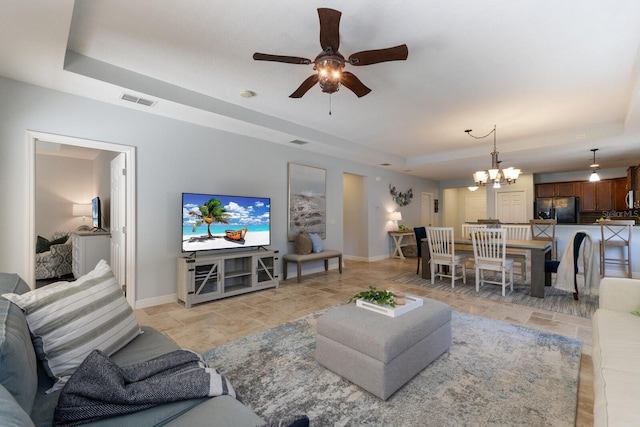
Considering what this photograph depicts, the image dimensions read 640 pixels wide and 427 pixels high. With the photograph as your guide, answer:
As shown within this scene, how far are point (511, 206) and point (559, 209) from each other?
1128 mm

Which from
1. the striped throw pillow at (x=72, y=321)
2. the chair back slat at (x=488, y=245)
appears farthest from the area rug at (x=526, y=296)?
the striped throw pillow at (x=72, y=321)

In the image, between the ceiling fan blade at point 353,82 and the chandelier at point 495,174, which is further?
the chandelier at point 495,174

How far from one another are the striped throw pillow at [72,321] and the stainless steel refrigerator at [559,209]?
31.7 ft

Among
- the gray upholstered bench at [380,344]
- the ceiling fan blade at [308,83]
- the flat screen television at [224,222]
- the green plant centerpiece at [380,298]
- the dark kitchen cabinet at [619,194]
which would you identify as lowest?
the gray upholstered bench at [380,344]

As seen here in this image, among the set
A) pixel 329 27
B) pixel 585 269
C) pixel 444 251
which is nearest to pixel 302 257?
pixel 444 251

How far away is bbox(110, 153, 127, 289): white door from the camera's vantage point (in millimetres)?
3561

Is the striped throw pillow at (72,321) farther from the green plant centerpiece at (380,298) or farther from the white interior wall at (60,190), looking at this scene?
the white interior wall at (60,190)

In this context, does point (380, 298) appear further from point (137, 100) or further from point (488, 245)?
point (137, 100)

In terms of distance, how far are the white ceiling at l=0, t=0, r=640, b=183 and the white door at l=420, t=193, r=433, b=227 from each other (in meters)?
4.69

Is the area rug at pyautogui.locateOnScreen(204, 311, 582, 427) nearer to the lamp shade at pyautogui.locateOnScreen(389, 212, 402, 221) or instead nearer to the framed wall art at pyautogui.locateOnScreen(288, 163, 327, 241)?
the framed wall art at pyautogui.locateOnScreen(288, 163, 327, 241)

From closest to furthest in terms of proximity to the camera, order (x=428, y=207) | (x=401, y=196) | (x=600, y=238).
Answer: (x=600, y=238) < (x=401, y=196) < (x=428, y=207)

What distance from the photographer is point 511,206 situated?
873 cm

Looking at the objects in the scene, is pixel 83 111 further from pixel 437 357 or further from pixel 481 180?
pixel 481 180

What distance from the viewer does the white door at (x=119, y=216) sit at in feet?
11.7
